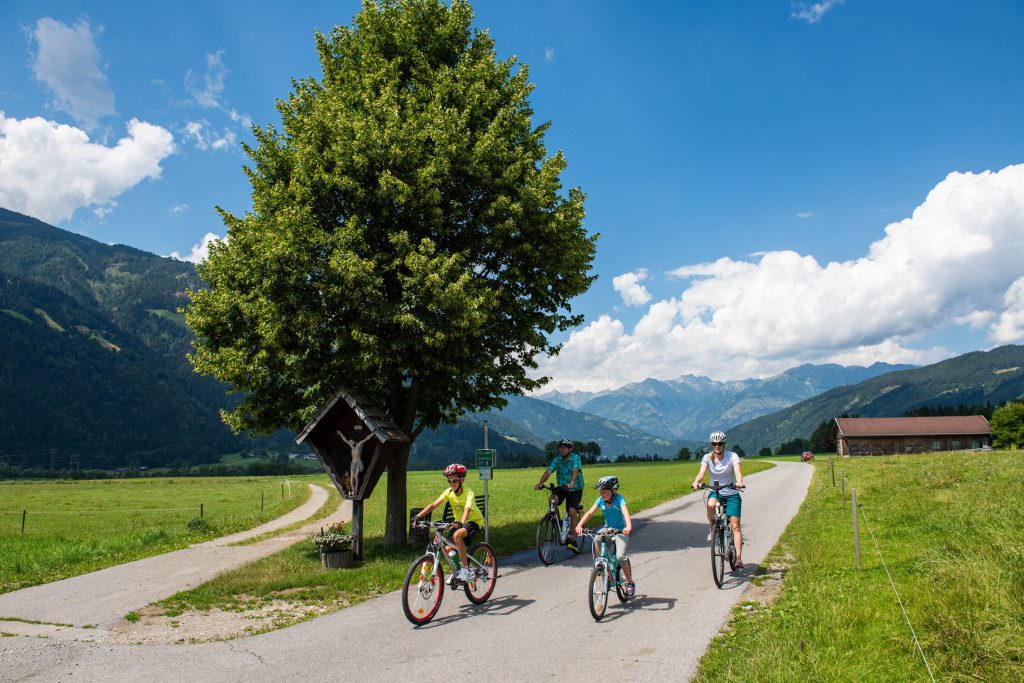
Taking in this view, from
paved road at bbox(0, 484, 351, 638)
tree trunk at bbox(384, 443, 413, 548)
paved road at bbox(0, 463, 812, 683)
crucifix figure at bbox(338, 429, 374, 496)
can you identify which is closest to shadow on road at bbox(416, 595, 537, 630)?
paved road at bbox(0, 463, 812, 683)

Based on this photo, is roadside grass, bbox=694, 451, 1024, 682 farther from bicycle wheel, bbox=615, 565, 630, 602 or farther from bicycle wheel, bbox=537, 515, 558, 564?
bicycle wheel, bbox=537, 515, 558, 564

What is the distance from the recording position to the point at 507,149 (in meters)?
16.1

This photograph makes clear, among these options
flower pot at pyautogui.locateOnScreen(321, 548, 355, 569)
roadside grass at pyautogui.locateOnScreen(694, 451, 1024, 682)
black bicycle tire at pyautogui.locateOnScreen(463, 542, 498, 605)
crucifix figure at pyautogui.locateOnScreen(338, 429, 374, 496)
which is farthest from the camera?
crucifix figure at pyautogui.locateOnScreen(338, 429, 374, 496)

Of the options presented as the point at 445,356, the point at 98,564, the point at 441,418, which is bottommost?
the point at 98,564

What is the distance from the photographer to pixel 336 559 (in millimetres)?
14281

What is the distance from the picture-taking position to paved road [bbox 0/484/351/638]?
10320 millimetres

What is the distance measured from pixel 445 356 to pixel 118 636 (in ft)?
28.3

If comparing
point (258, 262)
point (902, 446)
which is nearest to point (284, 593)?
point (258, 262)

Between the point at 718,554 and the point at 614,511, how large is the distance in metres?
2.64

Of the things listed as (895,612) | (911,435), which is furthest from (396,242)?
(911,435)

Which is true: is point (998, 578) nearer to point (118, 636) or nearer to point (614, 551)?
point (614, 551)

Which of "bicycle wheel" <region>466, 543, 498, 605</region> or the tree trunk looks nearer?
"bicycle wheel" <region>466, 543, 498, 605</region>

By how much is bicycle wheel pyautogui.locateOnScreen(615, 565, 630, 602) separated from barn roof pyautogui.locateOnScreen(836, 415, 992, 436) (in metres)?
131

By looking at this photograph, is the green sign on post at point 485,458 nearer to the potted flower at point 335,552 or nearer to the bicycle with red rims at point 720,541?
the potted flower at point 335,552
